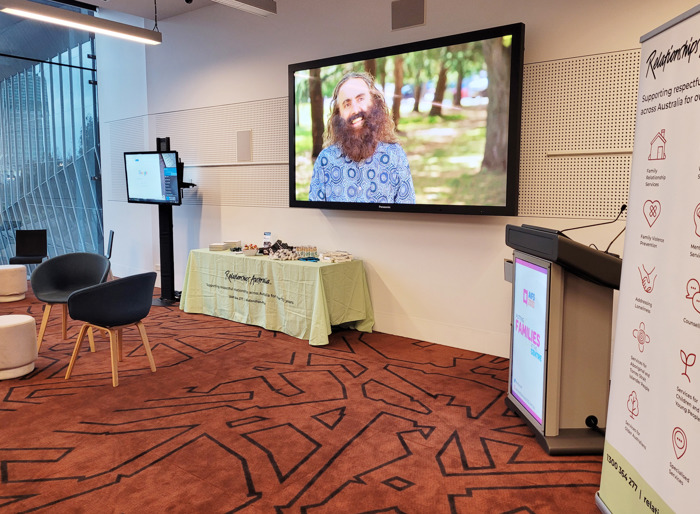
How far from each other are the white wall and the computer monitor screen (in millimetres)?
1259

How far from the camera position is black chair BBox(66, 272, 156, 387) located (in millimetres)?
3861

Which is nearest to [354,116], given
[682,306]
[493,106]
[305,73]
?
[305,73]

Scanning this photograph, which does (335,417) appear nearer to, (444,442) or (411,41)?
(444,442)

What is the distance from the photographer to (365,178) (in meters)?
5.30

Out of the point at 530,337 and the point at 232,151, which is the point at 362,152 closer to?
the point at 232,151

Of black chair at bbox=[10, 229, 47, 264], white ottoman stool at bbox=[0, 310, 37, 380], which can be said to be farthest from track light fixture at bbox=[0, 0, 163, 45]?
white ottoman stool at bbox=[0, 310, 37, 380]

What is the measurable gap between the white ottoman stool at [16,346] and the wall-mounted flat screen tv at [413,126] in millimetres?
2789

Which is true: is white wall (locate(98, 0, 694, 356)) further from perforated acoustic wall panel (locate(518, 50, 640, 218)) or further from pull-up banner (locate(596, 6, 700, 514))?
pull-up banner (locate(596, 6, 700, 514))

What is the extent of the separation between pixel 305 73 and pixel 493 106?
215 cm

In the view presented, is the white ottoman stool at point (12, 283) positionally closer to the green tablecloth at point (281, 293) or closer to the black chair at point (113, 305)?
the green tablecloth at point (281, 293)

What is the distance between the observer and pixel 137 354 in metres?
4.75

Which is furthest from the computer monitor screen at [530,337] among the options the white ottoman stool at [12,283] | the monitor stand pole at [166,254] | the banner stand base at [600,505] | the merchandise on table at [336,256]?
the white ottoman stool at [12,283]

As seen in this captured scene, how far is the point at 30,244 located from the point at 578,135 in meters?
6.79

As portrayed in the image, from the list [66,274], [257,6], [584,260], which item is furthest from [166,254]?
[584,260]
